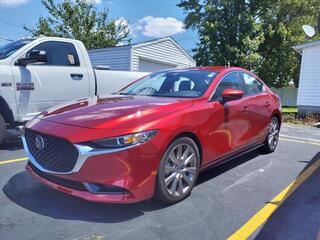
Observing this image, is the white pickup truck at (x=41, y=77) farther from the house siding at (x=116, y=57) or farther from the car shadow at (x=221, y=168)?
the house siding at (x=116, y=57)

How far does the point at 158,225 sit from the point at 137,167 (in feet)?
1.99

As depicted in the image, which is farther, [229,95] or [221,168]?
[221,168]

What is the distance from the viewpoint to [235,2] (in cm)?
2564

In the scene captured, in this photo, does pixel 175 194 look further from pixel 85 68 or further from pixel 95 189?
pixel 85 68

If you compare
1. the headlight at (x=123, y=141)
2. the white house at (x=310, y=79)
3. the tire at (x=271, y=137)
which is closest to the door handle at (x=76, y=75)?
the tire at (x=271, y=137)

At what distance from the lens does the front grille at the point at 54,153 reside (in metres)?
3.35

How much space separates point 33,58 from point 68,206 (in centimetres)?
341

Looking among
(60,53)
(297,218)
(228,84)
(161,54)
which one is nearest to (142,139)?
(297,218)

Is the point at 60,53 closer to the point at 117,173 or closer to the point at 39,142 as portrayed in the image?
the point at 39,142

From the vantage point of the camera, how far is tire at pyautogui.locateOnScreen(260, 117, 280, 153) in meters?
6.32

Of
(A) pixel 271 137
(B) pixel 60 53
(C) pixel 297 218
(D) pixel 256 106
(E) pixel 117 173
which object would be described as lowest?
(C) pixel 297 218

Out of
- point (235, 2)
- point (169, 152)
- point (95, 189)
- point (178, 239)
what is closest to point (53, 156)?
point (95, 189)

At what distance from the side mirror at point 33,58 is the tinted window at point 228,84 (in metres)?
3.40

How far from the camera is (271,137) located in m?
6.46
